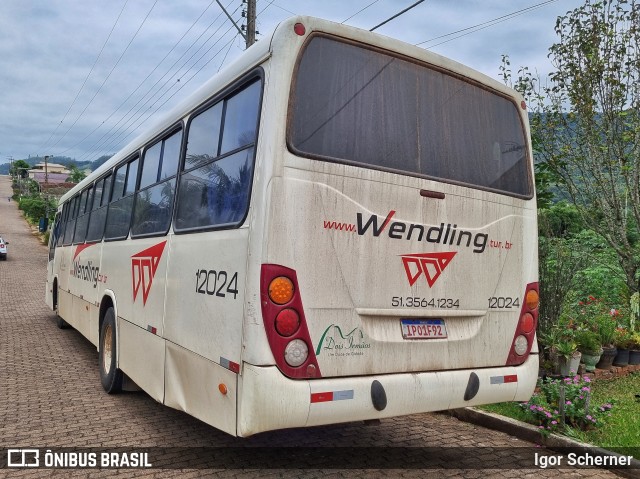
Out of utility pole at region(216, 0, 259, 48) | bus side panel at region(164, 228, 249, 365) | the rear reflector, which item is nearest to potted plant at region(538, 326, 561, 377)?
the rear reflector

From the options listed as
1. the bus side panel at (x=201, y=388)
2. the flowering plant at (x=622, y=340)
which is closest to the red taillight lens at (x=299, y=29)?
the bus side panel at (x=201, y=388)

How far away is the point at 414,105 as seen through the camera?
415 cm

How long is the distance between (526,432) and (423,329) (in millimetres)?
1983

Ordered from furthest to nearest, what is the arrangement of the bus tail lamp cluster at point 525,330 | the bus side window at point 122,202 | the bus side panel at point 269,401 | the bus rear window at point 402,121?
1. the bus side window at point 122,202
2. the bus tail lamp cluster at point 525,330
3. the bus rear window at point 402,121
4. the bus side panel at point 269,401

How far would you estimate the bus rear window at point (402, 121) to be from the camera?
368 centimetres

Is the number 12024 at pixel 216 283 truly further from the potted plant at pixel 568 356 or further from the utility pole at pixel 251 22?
the utility pole at pixel 251 22

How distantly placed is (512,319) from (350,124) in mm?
2071

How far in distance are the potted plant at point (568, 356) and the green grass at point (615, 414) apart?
36cm

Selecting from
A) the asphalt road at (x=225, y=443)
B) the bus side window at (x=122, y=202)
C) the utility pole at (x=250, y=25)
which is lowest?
the asphalt road at (x=225, y=443)

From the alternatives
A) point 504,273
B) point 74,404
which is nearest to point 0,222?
point 74,404

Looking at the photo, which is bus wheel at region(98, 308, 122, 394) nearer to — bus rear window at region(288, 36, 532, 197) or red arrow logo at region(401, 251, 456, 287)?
red arrow logo at region(401, 251, 456, 287)

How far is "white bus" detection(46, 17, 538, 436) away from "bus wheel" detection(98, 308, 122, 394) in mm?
1577

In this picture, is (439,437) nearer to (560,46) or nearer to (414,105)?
(414,105)

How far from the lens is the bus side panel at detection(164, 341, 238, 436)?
11.7 ft
